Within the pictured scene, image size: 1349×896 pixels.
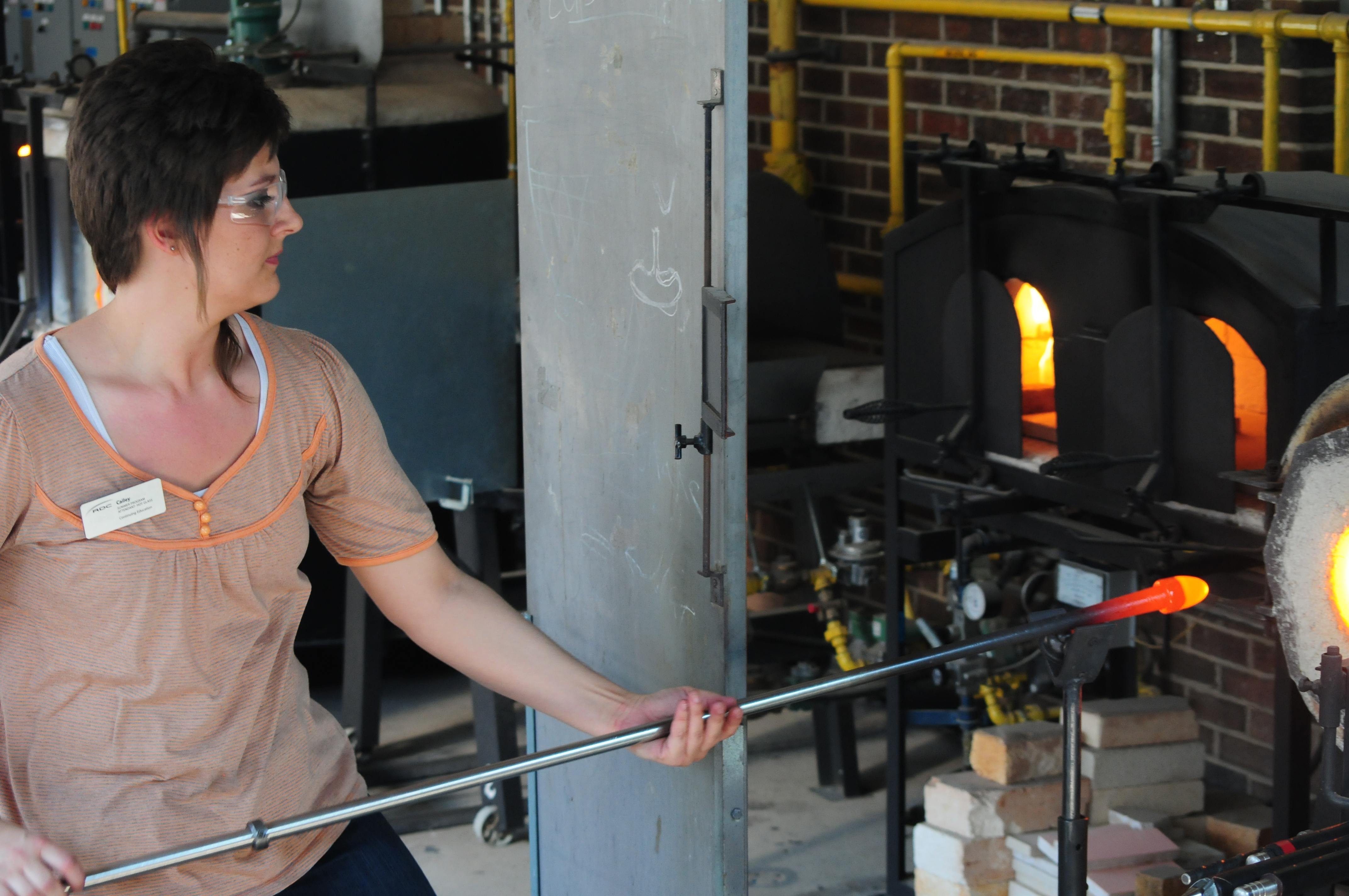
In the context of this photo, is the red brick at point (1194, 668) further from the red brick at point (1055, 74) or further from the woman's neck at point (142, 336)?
the woman's neck at point (142, 336)

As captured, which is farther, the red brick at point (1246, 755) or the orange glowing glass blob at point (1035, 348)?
the red brick at point (1246, 755)

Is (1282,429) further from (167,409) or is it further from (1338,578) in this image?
(167,409)

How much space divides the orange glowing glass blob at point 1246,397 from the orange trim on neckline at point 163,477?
50.7 inches

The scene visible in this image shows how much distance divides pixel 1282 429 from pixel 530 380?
3.46 feet

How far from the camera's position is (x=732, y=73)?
5.59 feet

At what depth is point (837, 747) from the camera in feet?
11.0

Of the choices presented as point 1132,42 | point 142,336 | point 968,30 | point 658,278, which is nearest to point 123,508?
point 142,336

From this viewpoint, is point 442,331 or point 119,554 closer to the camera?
point 119,554

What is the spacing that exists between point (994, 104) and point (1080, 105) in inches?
10.4

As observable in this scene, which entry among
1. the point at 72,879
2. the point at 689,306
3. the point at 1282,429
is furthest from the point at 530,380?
the point at 72,879

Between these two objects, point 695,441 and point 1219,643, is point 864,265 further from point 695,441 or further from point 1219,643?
point 695,441

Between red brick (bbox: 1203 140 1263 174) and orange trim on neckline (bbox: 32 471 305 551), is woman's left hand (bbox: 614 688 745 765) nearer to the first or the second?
orange trim on neckline (bbox: 32 471 305 551)

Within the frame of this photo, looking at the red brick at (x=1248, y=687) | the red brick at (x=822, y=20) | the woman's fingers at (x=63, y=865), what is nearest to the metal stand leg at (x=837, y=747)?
the red brick at (x=1248, y=687)

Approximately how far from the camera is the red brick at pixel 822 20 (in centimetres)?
381
